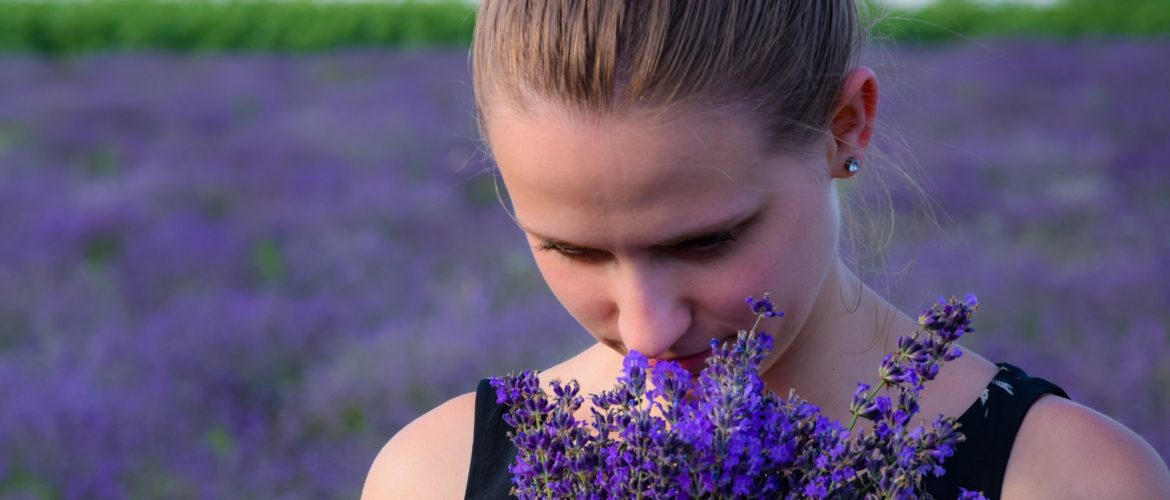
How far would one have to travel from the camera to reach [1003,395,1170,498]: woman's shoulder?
5.31ft

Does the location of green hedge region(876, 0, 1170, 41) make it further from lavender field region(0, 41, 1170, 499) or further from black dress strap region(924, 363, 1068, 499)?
black dress strap region(924, 363, 1068, 499)

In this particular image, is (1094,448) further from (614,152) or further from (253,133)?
(253,133)

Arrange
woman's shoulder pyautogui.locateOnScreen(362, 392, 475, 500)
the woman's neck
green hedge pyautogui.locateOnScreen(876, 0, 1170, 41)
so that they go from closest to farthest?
1. the woman's neck
2. woman's shoulder pyautogui.locateOnScreen(362, 392, 475, 500)
3. green hedge pyautogui.locateOnScreen(876, 0, 1170, 41)

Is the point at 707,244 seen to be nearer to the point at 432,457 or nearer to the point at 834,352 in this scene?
the point at 834,352

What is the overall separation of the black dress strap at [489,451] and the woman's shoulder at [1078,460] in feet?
2.46

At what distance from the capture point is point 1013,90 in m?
12.7

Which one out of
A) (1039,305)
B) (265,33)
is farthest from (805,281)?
(265,33)

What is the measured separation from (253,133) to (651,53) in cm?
992

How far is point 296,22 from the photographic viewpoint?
2606cm

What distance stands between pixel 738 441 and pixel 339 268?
6.55m

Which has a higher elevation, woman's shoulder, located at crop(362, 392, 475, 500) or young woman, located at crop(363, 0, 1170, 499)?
young woman, located at crop(363, 0, 1170, 499)

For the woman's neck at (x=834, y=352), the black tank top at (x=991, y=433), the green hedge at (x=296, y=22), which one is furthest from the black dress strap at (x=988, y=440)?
the green hedge at (x=296, y=22)

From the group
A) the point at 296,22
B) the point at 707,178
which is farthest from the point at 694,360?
the point at 296,22

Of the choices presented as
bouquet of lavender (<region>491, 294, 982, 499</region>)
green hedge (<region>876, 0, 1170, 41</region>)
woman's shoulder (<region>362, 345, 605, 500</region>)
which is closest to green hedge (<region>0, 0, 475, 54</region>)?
green hedge (<region>876, 0, 1170, 41</region>)
